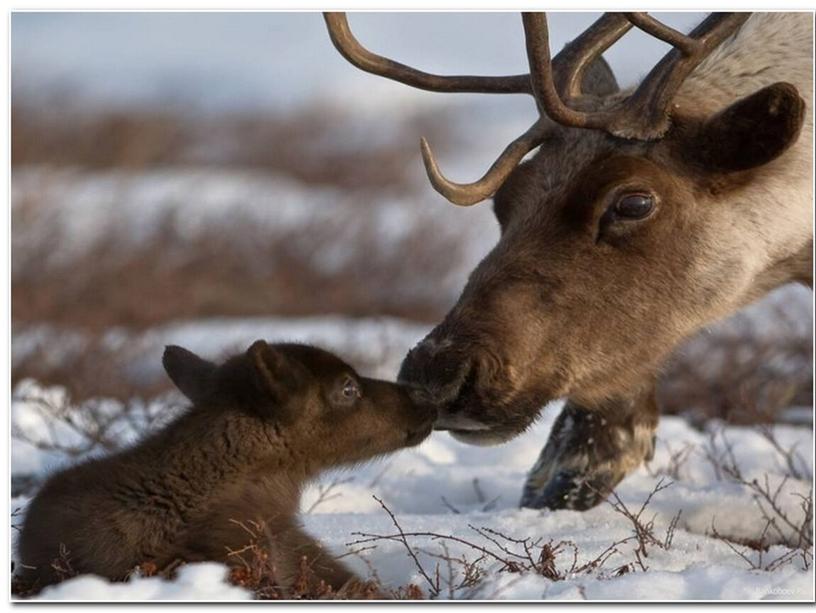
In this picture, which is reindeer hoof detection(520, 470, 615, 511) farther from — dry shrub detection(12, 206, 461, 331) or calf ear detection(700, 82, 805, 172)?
dry shrub detection(12, 206, 461, 331)

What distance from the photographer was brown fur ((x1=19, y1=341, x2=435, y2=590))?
13.9ft

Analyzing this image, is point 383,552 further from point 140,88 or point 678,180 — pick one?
point 140,88

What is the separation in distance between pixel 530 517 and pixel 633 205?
1125mm

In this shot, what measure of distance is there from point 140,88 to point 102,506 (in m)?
15.1

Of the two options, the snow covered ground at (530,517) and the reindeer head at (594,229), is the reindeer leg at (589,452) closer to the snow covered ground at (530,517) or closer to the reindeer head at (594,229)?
the snow covered ground at (530,517)

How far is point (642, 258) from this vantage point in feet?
17.6

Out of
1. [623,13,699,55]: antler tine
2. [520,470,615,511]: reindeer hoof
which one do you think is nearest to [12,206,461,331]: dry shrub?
[520,470,615,511]: reindeer hoof

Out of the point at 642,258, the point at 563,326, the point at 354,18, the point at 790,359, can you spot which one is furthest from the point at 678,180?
the point at 790,359

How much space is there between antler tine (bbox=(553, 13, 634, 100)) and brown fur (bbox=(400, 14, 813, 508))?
0.09 m

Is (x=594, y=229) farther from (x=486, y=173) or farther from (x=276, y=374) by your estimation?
(x=276, y=374)

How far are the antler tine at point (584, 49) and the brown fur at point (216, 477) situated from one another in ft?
4.60

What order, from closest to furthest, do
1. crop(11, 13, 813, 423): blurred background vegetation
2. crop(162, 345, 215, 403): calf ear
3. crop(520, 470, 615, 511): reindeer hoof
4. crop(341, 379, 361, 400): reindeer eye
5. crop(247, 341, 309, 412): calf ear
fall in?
crop(247, 341, 309, 412): calf ear, crop(162, 345, 215, 403): calf ear, crop(341, 379, 361, 400): reindeer eye, crop(520, 470, 615, 511): reindeer hoof, crop(11, 13, 813, 423): blurred background vegetation

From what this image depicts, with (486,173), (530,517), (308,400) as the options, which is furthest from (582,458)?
(308,400)

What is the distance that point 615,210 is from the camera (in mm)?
5312
